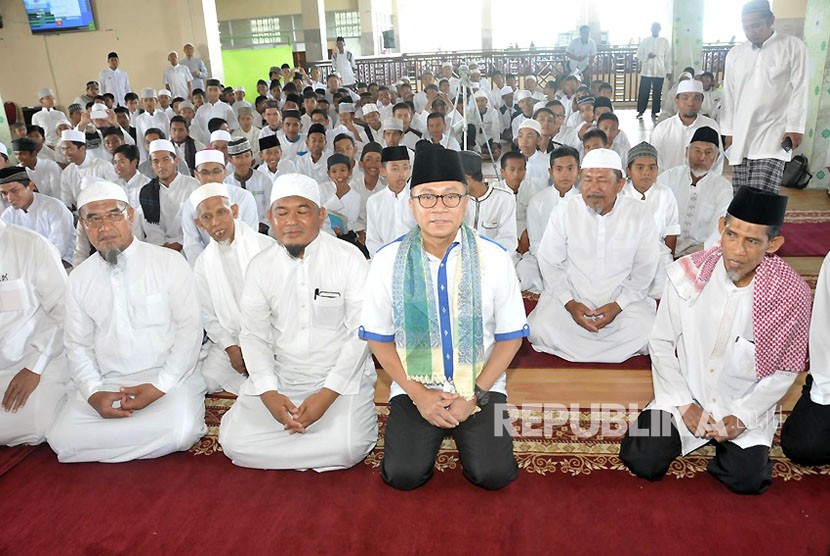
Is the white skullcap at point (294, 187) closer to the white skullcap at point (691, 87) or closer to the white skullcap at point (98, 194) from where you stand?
the white skullcap at point (98, 194)

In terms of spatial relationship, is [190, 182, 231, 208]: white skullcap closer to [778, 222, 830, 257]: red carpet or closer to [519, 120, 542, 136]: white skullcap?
[519, 120, 542, 136]: white skullcap

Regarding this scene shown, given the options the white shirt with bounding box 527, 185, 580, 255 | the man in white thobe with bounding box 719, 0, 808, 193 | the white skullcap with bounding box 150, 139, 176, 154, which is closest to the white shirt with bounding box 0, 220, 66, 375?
the white skullcap with bounding box 150, 139, 176, 154

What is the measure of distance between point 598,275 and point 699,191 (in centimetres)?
153

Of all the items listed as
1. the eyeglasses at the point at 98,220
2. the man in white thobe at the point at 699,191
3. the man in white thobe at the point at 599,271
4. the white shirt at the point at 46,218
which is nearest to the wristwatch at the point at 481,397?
the man in white thobe at the point at 599,271

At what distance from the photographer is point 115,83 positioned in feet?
39.6

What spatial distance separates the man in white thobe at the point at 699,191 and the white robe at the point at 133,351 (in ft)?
10.6

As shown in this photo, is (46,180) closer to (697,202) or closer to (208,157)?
(208,157)

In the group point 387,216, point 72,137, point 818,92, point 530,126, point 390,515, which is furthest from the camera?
point 818,92

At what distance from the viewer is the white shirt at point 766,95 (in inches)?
144

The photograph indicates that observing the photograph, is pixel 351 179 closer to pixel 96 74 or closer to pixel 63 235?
pixel 63 235

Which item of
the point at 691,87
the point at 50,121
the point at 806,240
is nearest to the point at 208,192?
the point at 691,87

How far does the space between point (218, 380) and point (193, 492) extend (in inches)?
29.7

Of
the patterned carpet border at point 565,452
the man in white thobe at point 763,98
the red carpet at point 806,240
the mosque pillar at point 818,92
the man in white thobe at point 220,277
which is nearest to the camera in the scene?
the patterned carpet border at point 565,452

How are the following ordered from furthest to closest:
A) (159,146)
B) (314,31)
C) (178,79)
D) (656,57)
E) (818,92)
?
(314,31) < (178,79) < (656,57) < (818,92) < (159,146)
